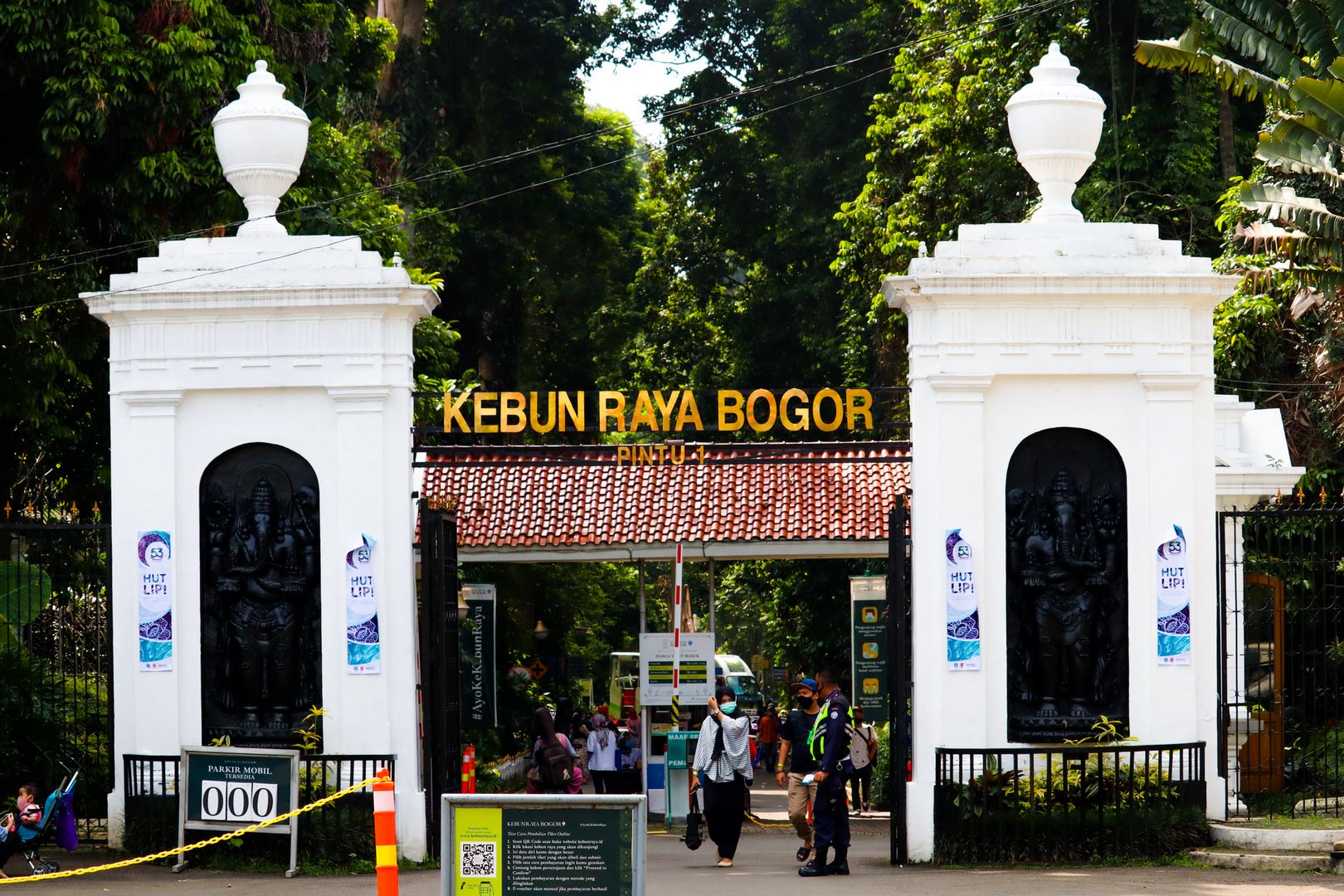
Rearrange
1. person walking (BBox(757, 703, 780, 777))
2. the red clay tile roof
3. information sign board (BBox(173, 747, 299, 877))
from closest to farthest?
information sign board (BBox(173, 747, 299, 877)), the red clay tile roof, person walking (BBox(757, 703, 780, 777))

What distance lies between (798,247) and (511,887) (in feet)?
82.7

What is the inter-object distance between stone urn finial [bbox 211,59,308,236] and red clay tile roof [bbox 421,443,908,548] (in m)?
8.90

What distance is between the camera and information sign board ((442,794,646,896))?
8250 millimetres

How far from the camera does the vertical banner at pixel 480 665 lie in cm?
1997

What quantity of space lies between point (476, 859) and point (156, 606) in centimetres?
524

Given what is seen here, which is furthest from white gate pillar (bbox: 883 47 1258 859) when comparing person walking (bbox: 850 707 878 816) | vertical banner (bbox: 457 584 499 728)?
vertical banner (bbox: 457 584 499 728)

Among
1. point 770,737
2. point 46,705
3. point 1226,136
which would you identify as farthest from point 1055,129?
point 770,737

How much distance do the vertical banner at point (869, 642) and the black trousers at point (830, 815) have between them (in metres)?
8.47

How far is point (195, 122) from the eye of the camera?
16656 mm

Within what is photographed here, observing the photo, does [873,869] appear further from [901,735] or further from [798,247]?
[798,247]

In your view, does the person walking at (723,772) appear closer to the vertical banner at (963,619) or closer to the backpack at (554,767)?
the vertical banner at (963,619)

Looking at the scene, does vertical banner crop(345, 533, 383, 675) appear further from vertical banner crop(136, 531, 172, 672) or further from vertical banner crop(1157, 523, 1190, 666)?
vertical banner crop(1157, 523, 1190, 666)

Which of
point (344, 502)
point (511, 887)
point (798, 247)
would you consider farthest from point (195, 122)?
point (798, 247)

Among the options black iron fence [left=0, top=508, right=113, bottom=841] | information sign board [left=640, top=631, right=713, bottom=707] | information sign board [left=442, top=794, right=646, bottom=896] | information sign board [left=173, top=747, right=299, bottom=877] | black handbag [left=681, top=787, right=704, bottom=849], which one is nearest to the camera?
information sign board [left=442, top=794, right=646, bottom=896]
